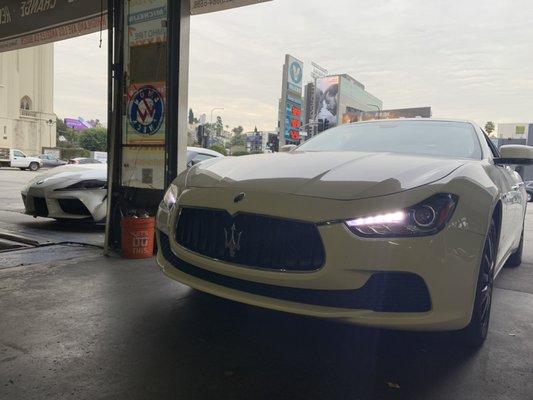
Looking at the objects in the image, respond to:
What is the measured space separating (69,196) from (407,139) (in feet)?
15.9

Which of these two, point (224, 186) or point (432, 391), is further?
point (224, 186)

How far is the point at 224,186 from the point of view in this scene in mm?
2814

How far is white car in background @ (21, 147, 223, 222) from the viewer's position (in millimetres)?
6871

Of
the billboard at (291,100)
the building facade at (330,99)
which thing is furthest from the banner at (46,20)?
the building facade at (330,99)

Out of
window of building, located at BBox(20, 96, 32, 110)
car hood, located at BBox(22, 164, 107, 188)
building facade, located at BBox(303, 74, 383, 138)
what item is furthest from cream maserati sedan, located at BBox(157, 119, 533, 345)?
window of building, located at BBox(20, 96, 32, 110)

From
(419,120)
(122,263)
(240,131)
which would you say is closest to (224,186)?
(419,120)

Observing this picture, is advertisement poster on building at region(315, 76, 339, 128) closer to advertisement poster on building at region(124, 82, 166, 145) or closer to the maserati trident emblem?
advertisement poster on building at region(124, 82, 166, 145)

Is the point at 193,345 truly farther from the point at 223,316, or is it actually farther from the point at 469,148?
the point at 469,148

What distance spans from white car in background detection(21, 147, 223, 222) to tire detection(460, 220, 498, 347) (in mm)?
5460

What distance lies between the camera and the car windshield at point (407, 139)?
3.64m

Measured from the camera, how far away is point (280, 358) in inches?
109

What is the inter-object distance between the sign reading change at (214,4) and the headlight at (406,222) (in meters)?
4.80

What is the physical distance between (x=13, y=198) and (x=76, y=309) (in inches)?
388

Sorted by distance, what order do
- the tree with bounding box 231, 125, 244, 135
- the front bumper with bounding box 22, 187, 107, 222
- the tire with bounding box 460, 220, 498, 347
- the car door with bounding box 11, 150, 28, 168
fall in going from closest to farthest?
the tire with bounding box 460, 220, 498, 347 → the front bumper with bounding box 22, 187, 107, 222 → the car door with bounding box 11, 150, 28, 168 → the tree with bounding box 231, 125, 244, 135
